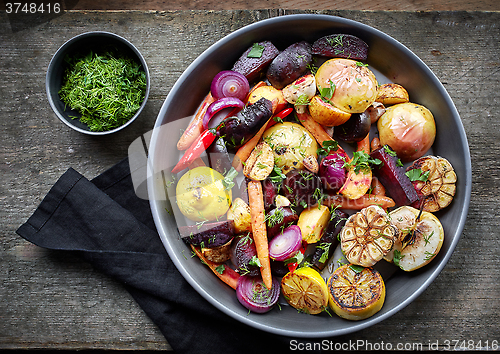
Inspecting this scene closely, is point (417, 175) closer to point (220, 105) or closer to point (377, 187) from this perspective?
point (377, 187)

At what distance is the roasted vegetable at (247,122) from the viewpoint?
1.65 meters

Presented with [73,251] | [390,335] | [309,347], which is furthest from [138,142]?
[390,335]

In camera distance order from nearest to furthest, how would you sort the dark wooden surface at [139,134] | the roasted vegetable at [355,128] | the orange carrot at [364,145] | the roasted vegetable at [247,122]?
the roasted vegetable at [247,122], the roasted vegetable at [355,128], the orange carrot at [364,145], the dark wooden surface at [139,134]

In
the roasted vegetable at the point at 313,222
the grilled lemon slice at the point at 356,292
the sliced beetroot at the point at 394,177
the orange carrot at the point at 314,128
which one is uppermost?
the orange carrot at the point at 314,128

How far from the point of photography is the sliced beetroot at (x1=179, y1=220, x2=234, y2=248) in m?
1.69

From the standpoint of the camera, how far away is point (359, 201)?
1828 mm

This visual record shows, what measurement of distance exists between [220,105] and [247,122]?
0.62 feet

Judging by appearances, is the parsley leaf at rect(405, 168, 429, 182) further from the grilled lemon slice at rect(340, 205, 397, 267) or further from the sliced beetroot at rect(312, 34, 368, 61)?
the sliced beetroot at rect(312, 34, 368, 61)

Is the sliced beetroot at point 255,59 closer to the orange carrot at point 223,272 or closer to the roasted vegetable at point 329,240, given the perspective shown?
the roasted vegetable at point 329,240

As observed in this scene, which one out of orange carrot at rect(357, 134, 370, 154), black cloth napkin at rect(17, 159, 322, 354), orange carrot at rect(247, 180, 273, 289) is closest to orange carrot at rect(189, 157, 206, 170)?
orange carrot at rect(247, 180, 273, 289)

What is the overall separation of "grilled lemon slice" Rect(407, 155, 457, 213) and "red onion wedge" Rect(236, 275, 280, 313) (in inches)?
40.2

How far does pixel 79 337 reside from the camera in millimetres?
2043

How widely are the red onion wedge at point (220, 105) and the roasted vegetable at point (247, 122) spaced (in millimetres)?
60

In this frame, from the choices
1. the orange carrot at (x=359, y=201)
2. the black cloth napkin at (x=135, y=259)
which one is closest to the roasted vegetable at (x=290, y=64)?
the orange carrot at (x=359, y=201)
